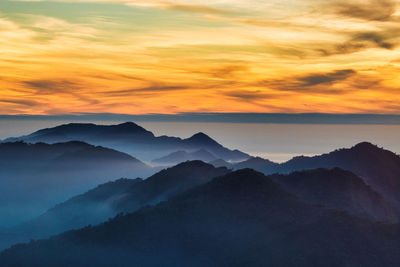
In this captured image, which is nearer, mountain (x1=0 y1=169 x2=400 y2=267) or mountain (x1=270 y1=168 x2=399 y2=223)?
mountain (x1=0 y1=169 x2=400 y2=267)

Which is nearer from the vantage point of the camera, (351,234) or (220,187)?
(351,234)

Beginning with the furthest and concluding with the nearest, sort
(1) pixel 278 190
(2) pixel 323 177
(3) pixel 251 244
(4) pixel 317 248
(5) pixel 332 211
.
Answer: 1. (2) pixel 323 177
2. (1) pixel 278 190
3. (5) pixel 332 211
4. (3) pixel 251 244
5. (4) pixel 317 248

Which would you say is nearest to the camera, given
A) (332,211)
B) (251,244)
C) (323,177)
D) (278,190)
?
(251,244)

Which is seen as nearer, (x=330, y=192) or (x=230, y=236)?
(x=230, y=236)

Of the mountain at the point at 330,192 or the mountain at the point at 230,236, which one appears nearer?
the mountain at the point at 230,236

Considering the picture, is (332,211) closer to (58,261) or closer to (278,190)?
(278,190)

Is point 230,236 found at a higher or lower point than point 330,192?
lower

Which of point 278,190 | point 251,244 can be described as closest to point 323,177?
point 278,190

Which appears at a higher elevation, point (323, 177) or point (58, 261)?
point (323, 177)
